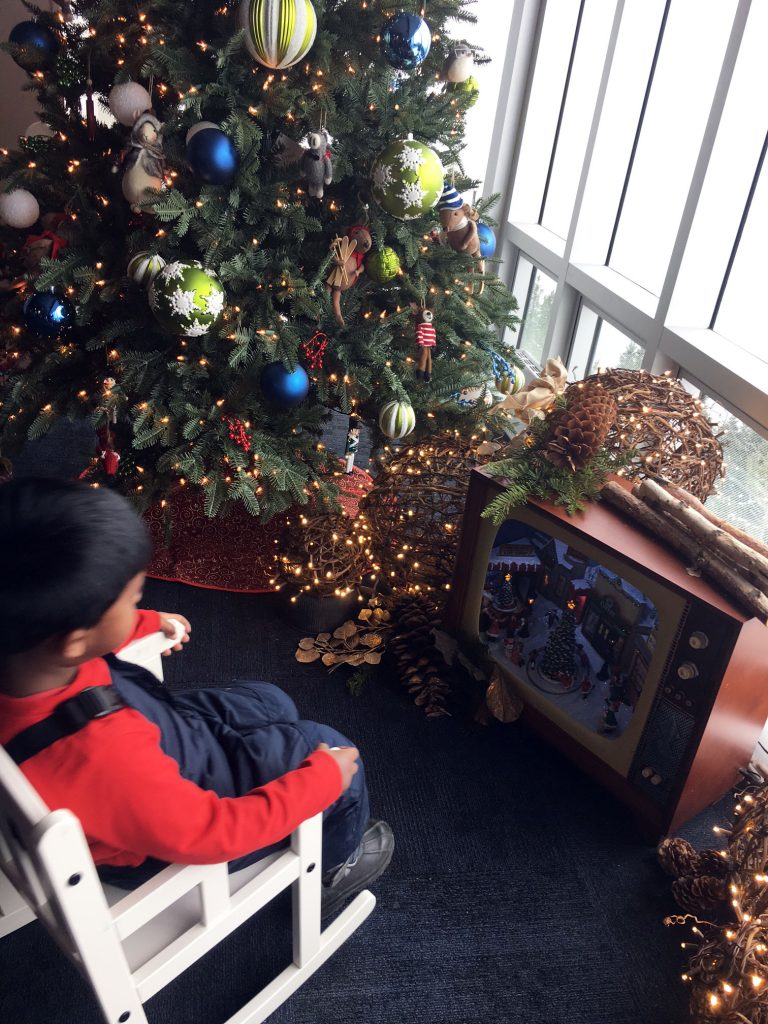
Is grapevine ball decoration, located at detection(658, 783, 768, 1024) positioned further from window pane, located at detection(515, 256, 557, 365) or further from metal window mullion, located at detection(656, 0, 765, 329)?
window pane, located at detection(515, 256, 557, 365)

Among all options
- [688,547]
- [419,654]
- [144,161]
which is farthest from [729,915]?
[144,161]

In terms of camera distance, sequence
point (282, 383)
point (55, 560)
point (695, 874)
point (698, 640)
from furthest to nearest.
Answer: point (282, 383), point (695, 874), point (698, 640), point (55, 560)

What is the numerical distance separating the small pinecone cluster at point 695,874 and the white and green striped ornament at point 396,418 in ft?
4.67

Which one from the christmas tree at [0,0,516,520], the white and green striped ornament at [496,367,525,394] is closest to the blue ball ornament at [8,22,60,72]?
the christmas tree at [0,0,516,520]

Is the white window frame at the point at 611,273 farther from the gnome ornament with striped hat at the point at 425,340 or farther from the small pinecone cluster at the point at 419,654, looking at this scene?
the small pinecone cluster at the point at 419,654

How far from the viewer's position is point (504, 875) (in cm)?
189

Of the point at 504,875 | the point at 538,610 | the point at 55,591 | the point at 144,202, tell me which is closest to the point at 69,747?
the point at 55,591

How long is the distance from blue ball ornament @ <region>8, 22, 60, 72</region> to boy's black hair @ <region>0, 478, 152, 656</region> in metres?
2.01

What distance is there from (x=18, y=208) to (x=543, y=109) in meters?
2.91

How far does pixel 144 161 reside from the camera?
2.10m

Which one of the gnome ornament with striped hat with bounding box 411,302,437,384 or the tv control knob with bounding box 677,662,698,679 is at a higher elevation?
the gnome ornament with striped hat with bounding box 411,302,437,384

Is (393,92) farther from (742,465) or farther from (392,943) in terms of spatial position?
(392,943)

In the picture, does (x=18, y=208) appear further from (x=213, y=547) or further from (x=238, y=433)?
(x=213, y=547)

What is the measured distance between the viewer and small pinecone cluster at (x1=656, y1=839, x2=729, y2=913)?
176 cm
